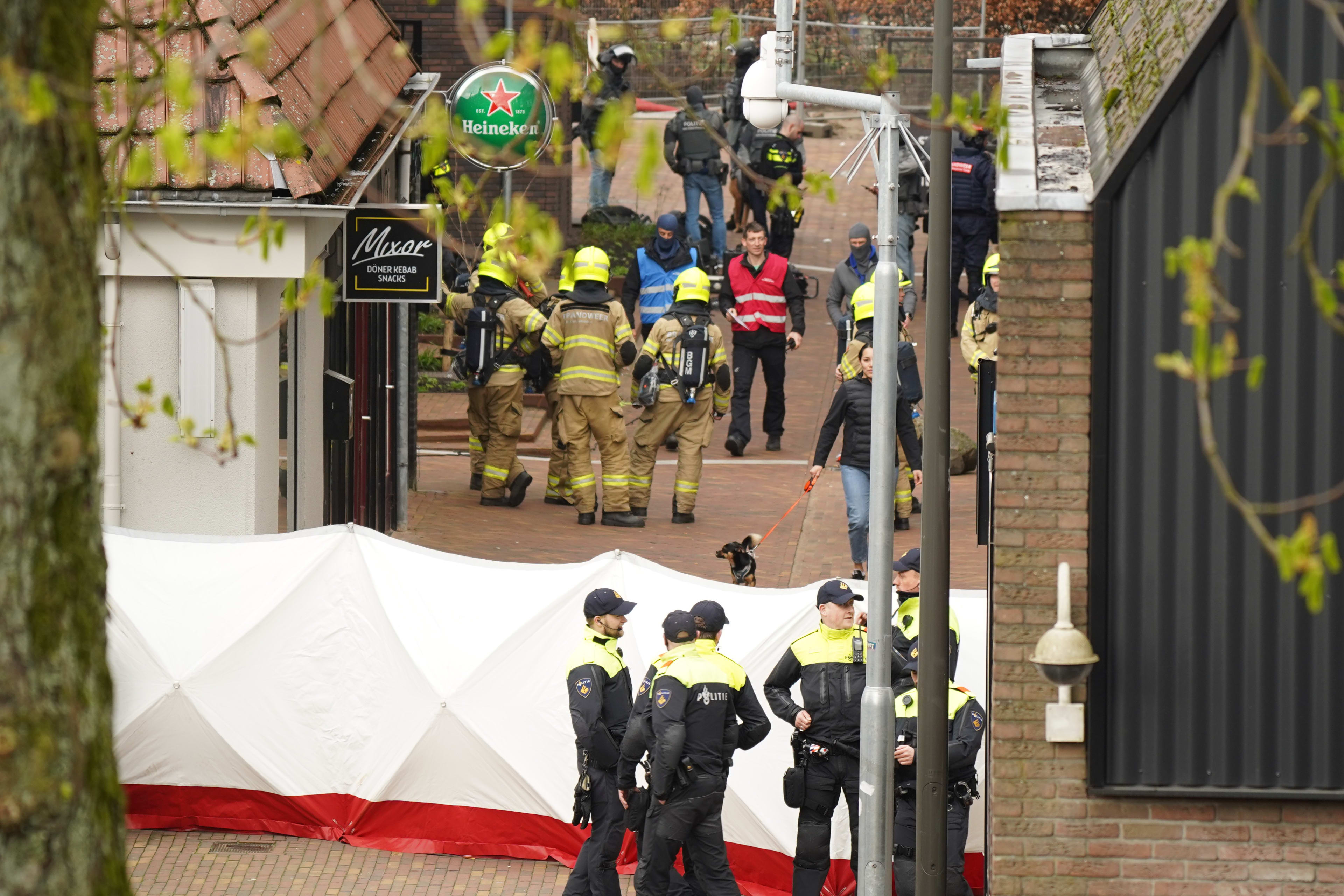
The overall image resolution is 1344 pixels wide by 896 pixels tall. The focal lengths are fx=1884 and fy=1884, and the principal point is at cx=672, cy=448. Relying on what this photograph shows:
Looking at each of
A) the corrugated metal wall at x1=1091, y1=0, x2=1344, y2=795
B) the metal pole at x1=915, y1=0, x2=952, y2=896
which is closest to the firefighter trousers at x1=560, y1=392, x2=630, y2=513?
the metal pole at x1=915, y1=0, x2=952, y2=896

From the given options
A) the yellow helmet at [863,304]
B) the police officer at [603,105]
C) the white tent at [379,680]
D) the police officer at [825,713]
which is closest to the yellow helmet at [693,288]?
the yellow helmet at [863,304]

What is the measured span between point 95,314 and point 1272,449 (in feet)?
14.6

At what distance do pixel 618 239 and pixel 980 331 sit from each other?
1187cm

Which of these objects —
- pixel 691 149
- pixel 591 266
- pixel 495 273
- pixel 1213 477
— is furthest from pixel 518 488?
pixel 1213 477

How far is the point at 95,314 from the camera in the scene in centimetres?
381

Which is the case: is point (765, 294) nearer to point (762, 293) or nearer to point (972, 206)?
point (762, 293)

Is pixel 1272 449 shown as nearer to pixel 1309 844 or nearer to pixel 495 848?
pixel 1309 844

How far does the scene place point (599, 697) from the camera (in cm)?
923

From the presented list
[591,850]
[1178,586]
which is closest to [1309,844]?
[1178,586]

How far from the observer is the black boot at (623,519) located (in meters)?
15.8

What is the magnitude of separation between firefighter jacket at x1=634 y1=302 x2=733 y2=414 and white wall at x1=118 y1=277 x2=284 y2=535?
11.7ft

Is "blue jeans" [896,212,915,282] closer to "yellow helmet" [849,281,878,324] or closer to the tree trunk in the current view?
"yellow helmet" [849,281,878,324]

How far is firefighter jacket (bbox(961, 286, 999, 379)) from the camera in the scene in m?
14.3

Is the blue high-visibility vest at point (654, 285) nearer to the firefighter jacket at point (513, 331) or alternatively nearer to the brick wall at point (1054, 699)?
the firefighter jacket at point (513, 331)
